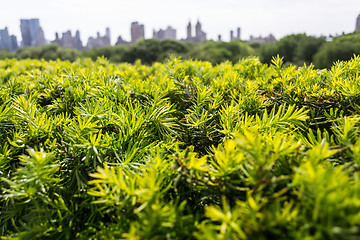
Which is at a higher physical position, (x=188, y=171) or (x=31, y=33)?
(x=31, y=33)

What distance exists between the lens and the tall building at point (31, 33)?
241 feet

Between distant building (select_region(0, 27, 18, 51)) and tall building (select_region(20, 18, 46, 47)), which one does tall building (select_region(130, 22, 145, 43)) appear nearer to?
tall building (select_region(20, 18, 46, 47))

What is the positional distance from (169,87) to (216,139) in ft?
2.03

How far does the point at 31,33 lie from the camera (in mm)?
78000

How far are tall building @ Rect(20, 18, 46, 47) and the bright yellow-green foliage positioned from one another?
8833 cm

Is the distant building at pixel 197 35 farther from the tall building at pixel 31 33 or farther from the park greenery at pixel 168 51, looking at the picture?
the tall building at pixel 31 33

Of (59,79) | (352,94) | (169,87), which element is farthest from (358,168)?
(59,79)

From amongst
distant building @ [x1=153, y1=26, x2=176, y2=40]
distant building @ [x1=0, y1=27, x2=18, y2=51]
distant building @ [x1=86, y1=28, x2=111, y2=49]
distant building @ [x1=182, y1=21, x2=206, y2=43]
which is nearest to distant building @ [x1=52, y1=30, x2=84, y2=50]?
distant building @ [x1=86, y1=28, x2=111, y2=49]

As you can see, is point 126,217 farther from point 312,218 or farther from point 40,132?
point 40,132

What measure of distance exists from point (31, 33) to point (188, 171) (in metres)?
97.4

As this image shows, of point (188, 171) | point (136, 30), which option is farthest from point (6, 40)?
point (188, 171)

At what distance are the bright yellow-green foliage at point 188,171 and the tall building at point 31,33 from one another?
88.3 metres

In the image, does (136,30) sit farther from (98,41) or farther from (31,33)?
(31,33)

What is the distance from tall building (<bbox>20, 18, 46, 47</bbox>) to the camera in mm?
73438
